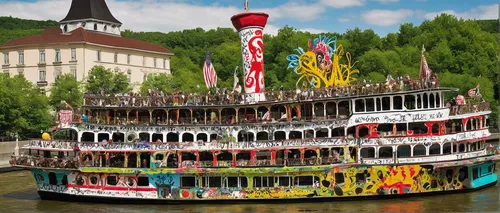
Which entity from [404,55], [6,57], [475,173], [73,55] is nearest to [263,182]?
[475,173]

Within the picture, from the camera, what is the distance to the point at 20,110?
59.5 metres

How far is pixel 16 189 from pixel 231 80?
40.9 meters

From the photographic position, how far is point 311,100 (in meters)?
35.9

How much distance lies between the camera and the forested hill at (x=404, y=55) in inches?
2795

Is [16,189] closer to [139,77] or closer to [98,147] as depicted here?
[98,147]

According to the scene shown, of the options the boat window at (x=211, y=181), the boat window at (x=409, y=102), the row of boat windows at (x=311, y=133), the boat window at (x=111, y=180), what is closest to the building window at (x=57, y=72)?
the row of boat windows at (x=311, y=133)

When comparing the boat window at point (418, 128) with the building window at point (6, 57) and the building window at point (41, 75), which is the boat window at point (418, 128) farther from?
the building window at point (6, 57)

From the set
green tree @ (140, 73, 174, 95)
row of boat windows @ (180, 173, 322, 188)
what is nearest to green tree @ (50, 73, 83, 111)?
green tree @ (140, 73, 174, 95)

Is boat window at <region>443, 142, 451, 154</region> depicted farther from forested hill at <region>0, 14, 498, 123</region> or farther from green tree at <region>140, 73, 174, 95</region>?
green tree at <region>140, 73, 174, 95</region>

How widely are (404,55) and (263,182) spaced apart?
4353 centimetres

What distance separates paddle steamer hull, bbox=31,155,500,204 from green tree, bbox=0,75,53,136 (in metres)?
23.1

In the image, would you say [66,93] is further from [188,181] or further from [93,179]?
[188,181]

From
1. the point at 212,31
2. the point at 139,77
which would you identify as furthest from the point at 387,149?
the point at 212,31

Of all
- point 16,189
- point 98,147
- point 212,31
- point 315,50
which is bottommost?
point 16,189
